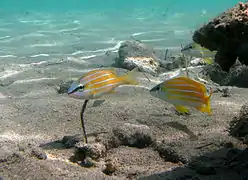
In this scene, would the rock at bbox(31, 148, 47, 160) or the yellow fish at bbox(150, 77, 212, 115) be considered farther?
the yellow fish at bbox(150, 77, 212, 115)

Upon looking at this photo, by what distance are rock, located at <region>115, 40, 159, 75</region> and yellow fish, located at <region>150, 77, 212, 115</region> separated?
5.63m

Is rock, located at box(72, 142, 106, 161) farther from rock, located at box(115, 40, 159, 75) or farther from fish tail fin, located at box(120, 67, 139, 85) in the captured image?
rock, located at box(115, 40, 159, 75)

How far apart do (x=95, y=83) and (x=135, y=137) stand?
95 cm

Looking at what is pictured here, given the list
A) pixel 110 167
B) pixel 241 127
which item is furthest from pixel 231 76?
pixel 110 167

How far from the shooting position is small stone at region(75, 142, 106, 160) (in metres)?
3.21

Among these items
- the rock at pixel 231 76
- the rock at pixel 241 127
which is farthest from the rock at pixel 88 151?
the rock at pixel 231 76

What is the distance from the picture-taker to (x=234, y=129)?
358 centimetres

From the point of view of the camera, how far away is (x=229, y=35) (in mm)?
3105

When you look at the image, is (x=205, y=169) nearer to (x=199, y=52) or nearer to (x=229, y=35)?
(x=229, y=35)

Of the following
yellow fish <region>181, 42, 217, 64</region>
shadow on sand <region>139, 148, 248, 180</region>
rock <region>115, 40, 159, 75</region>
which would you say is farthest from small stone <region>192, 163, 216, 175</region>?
rock <region>115, 40, 159, 75</region>

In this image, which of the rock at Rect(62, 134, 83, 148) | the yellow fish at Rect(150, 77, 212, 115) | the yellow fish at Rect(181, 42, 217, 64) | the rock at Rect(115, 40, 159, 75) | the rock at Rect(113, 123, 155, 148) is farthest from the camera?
the rock at Rect(115, 40, 159, 75)

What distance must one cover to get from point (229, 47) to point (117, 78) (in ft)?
4.39

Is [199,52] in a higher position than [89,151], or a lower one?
higher

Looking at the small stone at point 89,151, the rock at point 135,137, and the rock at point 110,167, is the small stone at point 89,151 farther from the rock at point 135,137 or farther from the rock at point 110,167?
the rock at point 135,137
